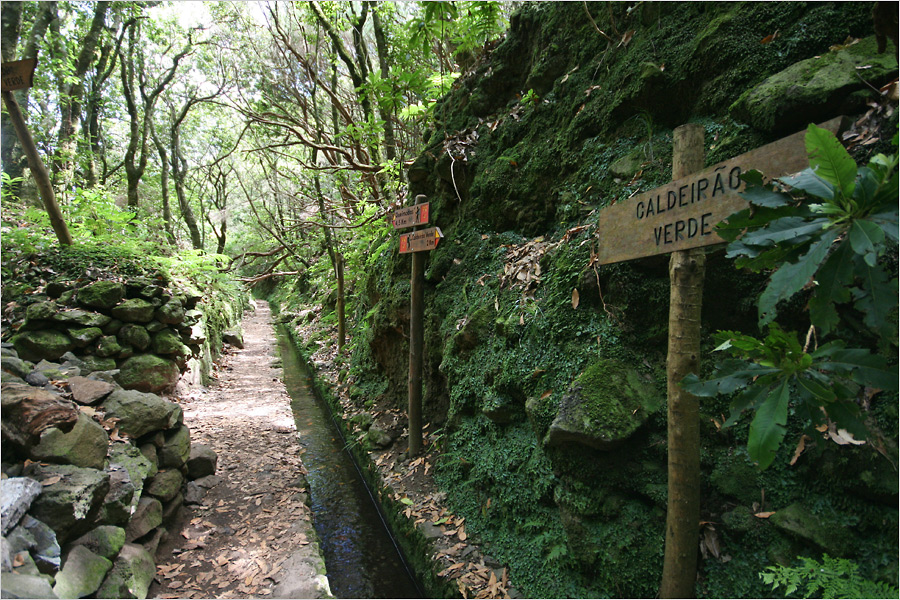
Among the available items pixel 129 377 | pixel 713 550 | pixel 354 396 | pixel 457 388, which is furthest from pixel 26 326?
pixel 713 550

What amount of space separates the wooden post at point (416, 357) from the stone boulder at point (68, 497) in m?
2.84

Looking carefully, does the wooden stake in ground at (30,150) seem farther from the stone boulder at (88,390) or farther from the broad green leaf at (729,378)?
the broad green leaf at (729,378)

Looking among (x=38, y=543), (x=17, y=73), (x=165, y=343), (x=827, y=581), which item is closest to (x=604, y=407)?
(x=827, y=581)

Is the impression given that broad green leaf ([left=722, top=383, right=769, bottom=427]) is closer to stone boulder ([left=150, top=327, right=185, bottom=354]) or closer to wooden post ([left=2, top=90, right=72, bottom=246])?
stone boulder ([left=150, top=327, right=185, bottom=354])

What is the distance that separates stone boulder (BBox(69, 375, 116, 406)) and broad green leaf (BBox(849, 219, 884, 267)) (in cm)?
551

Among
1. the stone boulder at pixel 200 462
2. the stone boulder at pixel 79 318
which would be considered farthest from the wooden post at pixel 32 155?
the stone boulder at pixel 200 462

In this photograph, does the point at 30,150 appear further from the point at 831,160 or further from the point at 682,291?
the point at 831,160

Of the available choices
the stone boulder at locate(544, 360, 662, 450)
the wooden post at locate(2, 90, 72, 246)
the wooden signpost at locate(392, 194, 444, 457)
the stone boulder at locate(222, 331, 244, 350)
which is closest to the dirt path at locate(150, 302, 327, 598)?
the wooden signpost at locate(392, 194, 444, 457)

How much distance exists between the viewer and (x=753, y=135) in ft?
9.43

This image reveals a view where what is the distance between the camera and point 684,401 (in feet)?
6.86

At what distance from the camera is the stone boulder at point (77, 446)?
121 inches

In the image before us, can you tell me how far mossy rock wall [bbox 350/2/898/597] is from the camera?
234 centimetres

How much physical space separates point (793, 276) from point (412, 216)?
4287 mm

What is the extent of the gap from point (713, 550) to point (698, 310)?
52.9 inches
